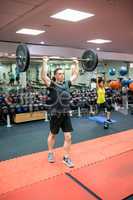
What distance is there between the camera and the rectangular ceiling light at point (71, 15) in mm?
3504

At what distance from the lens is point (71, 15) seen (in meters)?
3.69

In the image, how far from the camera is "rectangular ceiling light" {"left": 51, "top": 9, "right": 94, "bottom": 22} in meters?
3.50

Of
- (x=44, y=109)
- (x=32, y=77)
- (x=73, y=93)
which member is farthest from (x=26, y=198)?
(x=32, y=77)

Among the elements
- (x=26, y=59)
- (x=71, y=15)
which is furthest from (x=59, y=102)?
(x=71, y=15)

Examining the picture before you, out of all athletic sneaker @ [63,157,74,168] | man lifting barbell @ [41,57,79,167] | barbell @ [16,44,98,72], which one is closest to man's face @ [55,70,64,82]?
man lifting barbell @ [41,57,79,167]

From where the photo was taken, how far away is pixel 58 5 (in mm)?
3131

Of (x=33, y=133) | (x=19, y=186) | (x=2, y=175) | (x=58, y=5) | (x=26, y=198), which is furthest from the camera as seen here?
(x=33, y=133)

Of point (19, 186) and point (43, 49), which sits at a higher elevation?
point (43, 49)

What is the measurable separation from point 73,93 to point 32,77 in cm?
325

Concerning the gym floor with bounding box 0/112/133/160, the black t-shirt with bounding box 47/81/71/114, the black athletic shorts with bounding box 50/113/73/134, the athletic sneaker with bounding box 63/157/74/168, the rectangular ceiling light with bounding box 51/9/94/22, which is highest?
the rectangular ceiling light with bounding box 51/9/94/22

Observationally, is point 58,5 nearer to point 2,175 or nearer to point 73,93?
point 2,175

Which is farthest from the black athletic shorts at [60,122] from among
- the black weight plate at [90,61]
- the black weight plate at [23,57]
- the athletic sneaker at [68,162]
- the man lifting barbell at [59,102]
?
the black weight plate at [90,61]

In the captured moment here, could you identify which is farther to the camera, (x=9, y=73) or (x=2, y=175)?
(x=9, y=73)

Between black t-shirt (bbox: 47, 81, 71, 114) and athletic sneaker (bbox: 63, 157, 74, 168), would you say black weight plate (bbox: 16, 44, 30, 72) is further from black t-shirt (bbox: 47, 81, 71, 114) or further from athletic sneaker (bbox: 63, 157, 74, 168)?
athletic sneaker (bbox: 63, 157, 74, 168)
